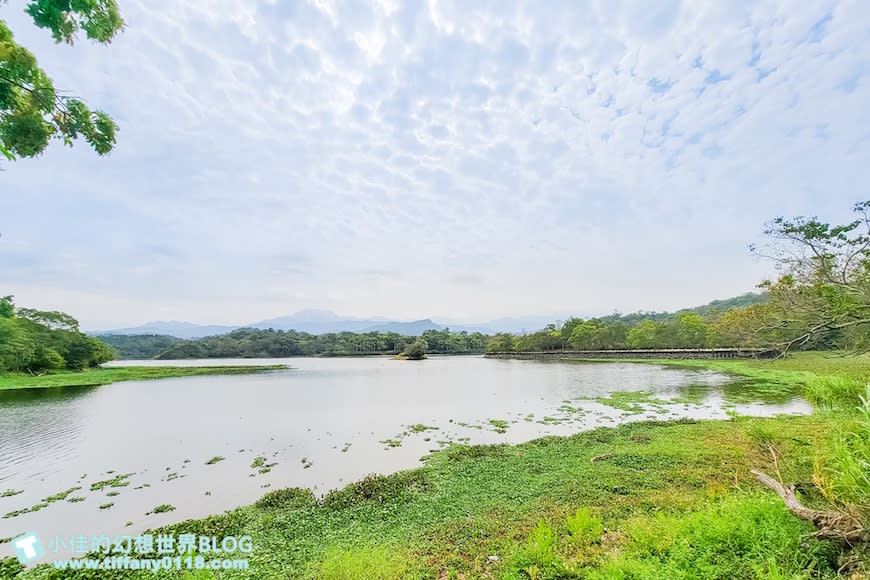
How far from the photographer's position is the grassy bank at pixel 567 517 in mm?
3855

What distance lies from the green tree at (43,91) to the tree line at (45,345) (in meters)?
44.9

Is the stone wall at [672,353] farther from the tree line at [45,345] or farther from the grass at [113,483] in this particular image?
the tree line at [45,345]

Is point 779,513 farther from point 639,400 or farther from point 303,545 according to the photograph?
point 639,400

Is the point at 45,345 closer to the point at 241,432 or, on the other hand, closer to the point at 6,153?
the point at 241,432

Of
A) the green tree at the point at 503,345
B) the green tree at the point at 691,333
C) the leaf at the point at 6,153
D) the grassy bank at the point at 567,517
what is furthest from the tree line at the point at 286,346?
the leaf at the point at 6,153

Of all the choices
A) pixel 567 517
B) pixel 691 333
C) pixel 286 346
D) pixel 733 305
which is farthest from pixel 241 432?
pixel 733 305

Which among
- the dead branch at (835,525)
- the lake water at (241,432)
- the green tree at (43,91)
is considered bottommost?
the lake water at (241,432)

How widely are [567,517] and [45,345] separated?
61.6 m

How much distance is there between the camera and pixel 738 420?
40.2ft

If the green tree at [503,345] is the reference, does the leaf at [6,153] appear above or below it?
above

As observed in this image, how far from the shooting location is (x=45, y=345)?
138 ft

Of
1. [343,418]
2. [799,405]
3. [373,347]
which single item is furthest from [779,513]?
[373,347]

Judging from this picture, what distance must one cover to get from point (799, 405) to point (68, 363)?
7136cm

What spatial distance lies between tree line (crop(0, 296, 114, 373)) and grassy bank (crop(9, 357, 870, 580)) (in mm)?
42777
